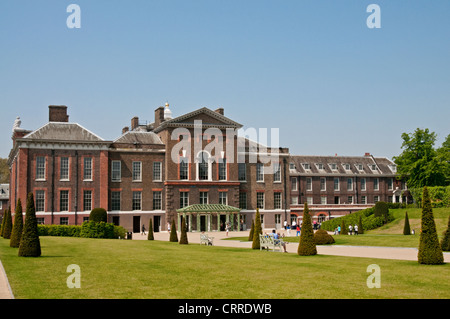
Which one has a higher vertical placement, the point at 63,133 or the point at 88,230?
the point at 63,133

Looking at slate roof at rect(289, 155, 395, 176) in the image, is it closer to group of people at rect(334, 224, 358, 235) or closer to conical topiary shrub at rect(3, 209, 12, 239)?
group of people at rect(334, 224, 358, 235)

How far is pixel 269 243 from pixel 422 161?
48.4 meters

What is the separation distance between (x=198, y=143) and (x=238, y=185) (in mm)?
7542

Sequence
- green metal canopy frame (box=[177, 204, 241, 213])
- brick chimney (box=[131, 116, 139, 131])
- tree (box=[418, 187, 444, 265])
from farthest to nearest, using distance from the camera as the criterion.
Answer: brick chimney (box=[131, 116, 139, 131])
green metal canopy frame (box=[177, 204, 241, 213])
tree (box=[418, 187, 444, 265])

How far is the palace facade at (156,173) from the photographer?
2127 inches

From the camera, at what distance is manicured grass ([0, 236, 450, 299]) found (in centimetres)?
1343

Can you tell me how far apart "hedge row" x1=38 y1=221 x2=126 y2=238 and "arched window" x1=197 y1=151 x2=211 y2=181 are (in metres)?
19.7

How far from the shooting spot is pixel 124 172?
58.0 m

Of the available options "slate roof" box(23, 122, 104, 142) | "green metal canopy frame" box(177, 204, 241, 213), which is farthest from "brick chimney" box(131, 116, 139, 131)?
"green metal canopy frame" box(177, 204, 241, 213)

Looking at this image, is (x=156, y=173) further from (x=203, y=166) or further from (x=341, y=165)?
(x=341, y=165)

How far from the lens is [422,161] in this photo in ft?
230

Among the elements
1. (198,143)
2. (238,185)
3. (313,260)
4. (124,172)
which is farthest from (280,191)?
(313,260)

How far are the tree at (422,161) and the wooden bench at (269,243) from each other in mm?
46185

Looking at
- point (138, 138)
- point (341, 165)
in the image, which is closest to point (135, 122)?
point (138, 138)
